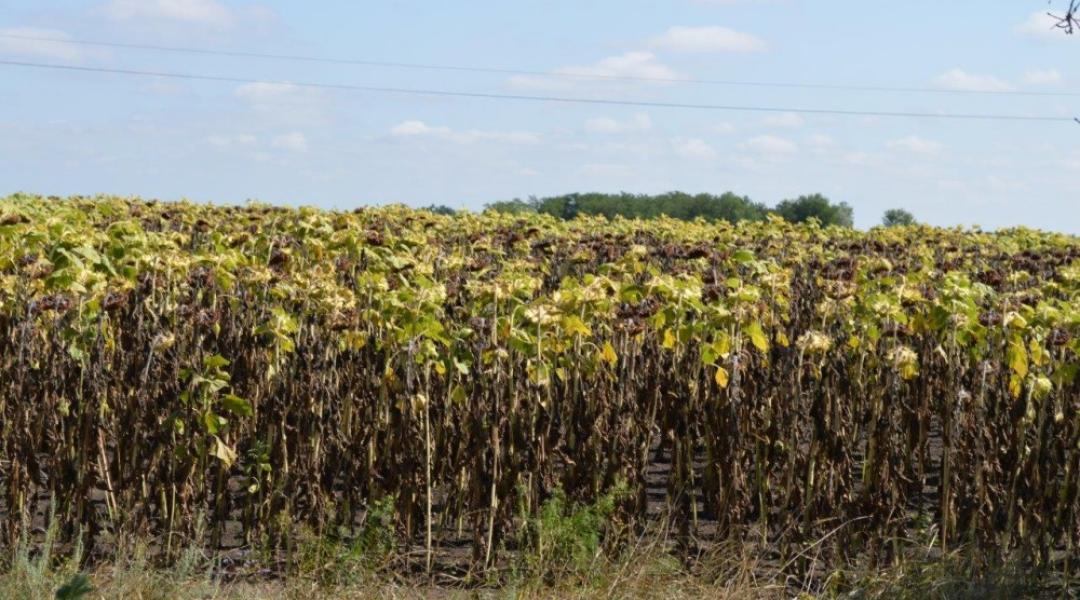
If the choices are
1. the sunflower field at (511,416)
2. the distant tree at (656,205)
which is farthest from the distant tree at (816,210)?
the sunflower field at (511,416)

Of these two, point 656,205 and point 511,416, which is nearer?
point 511,416

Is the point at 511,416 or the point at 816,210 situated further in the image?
the point at 816,210

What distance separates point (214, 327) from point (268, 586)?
1.38 m

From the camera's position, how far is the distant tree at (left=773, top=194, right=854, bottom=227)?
35438 millimetres

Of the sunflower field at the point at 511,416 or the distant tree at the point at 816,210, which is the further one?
the distant tree at the point at 816,210

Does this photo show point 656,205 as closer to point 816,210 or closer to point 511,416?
point 816,210

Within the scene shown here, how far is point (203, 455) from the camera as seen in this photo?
6023 mm

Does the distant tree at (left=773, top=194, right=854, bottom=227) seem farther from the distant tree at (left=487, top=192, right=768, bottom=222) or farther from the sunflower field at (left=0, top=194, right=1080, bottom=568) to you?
the sunflower field at (left=0, top=194, right=1080, bottom=568)

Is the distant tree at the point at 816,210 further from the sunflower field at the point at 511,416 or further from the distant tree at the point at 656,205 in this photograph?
the sunflower field at the point at 511,416

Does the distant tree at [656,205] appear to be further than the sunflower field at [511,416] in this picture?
Yes

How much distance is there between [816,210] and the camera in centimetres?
3609

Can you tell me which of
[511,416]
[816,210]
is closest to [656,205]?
[816,210]

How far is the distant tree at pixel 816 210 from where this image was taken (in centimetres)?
3544

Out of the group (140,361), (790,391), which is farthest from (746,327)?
(140,361)
